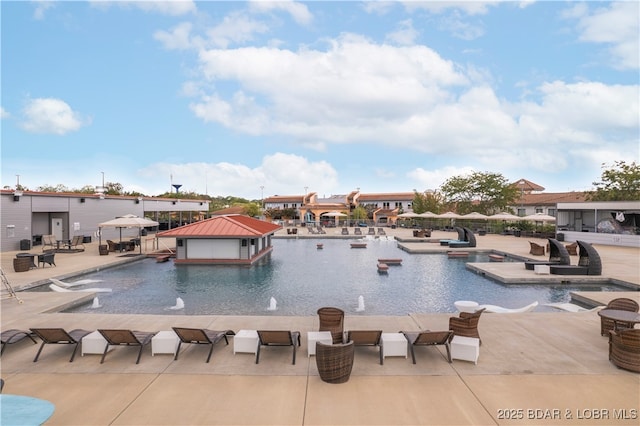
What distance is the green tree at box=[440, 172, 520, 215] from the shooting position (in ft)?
157

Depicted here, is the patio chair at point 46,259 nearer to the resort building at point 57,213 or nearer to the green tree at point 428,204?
the resort building at point 57,213

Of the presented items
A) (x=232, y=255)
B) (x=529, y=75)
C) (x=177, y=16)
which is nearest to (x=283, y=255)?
(x=232, y=255)

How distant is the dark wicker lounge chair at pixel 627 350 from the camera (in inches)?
254

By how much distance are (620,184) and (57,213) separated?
54.4m

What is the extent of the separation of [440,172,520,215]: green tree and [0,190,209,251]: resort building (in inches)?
1572

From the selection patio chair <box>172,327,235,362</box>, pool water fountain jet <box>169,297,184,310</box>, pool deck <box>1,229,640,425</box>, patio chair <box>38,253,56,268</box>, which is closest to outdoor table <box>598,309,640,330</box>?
pool deck <box>1,229,640,425</box>

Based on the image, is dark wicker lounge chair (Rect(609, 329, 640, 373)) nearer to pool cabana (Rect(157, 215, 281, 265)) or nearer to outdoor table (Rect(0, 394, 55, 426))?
outdoor table (Rect(0, 394, 55, 426))

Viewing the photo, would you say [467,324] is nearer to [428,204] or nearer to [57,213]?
[57,213]

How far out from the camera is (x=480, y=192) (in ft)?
163

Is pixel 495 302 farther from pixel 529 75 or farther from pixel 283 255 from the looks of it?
pixel 529 75

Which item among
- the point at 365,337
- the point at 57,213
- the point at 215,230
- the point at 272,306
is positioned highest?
the point at 57,213

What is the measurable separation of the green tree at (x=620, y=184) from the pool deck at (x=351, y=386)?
38.7 m

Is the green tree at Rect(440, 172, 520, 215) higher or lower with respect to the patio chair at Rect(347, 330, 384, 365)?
higher

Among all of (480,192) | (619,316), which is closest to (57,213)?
(619,316)
